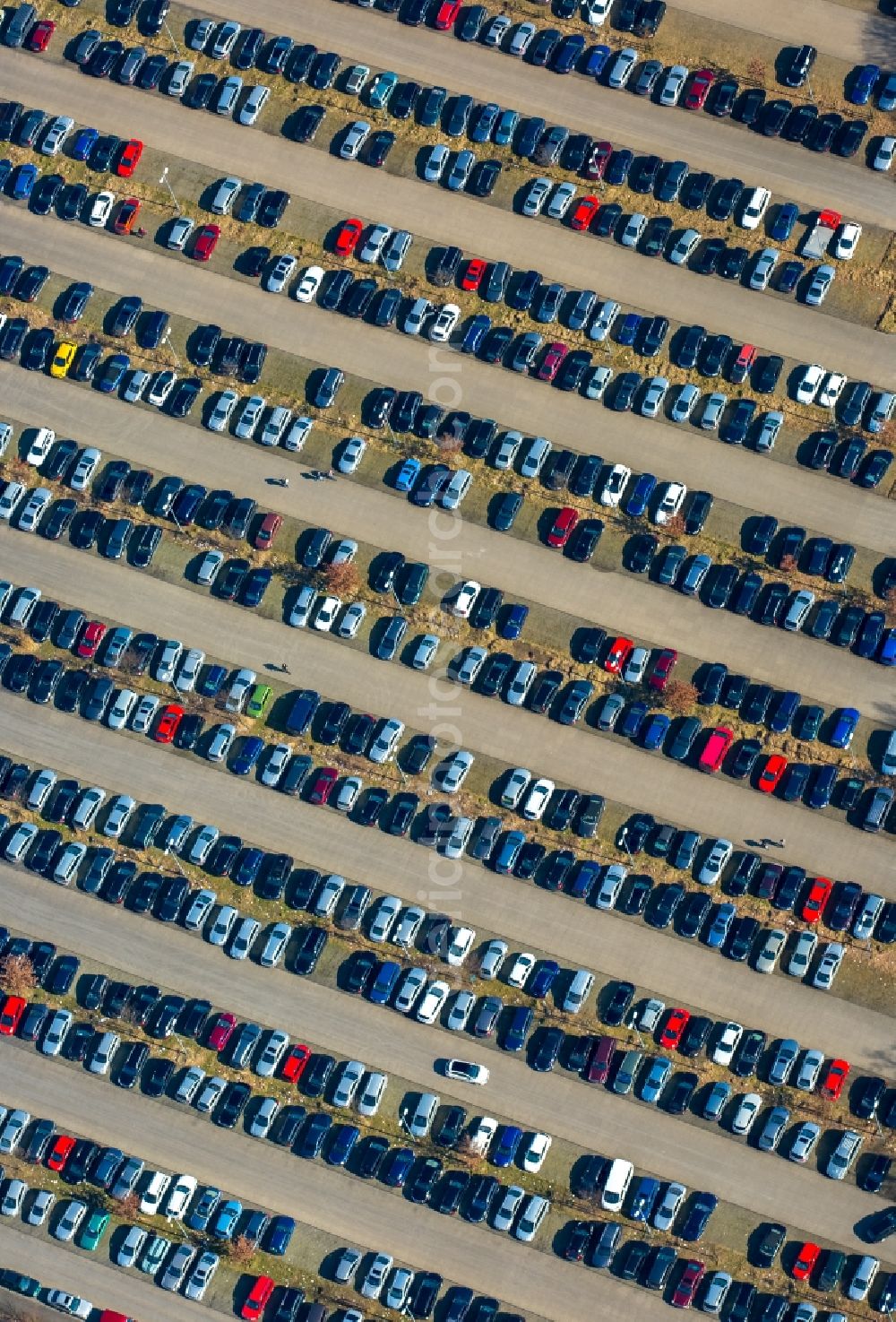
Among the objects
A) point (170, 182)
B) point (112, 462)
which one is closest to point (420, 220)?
point (170, 182)

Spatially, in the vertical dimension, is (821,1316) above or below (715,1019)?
below

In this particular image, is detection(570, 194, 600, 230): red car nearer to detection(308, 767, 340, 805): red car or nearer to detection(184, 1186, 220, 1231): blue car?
detection(308, 767, 340, 805): red car

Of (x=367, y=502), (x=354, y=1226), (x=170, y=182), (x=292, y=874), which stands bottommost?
(x=354, y=1226)

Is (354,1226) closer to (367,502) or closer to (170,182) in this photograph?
(367,502)

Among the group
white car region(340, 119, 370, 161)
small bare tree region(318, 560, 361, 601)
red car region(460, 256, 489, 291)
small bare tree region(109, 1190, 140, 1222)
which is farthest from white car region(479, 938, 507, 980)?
white car region(340, 119, 370, 161)

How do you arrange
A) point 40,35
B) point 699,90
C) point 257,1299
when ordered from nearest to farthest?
1. point 257,1299
2. point 699,90
3. point 40,35

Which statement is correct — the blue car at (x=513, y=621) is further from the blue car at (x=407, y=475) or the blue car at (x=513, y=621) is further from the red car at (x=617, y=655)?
the blue car at (x=407, y=475)

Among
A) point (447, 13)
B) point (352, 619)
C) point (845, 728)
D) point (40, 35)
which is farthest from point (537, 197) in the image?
point (845, 728)

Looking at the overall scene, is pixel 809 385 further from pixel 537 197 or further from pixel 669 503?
pixel 537 197
